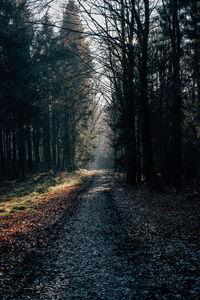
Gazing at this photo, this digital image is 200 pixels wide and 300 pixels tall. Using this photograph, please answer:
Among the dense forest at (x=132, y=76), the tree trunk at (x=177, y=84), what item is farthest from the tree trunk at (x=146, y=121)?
the tree trunk at (x=177, y=84)

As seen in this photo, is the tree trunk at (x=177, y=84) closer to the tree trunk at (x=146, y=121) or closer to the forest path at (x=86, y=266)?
the tree trunk at (x=146, y=121)

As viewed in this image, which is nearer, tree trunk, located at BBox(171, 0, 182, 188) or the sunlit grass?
the sunlit grass

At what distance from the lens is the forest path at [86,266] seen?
3.97 m

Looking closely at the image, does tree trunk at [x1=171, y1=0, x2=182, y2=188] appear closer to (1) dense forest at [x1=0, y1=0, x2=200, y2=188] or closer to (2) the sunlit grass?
(1) dense forest at [x1=0, y1=0, x2=200, y2=188]

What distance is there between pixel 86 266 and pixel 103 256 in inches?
23.7

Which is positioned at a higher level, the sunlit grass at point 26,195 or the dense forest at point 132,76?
the dense forest at point 132,76

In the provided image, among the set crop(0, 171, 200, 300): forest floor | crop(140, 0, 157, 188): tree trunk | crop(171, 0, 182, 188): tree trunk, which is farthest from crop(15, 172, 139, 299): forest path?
crop(171, 0, 182, 188): tree trunk

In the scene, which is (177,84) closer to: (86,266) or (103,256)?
(103,256)

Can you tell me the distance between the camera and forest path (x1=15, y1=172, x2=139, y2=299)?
13.0ft

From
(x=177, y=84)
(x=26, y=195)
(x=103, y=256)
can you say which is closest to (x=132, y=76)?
(x=177, y=84)

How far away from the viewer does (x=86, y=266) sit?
16.4 feet

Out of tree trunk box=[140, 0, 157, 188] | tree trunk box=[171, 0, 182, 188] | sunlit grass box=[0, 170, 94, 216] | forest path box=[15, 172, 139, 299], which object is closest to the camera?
forest path box=[15, 172, 139, 299]

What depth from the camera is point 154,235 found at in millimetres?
6727

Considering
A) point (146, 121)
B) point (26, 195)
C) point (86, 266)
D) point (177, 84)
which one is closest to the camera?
point (86, 266)
